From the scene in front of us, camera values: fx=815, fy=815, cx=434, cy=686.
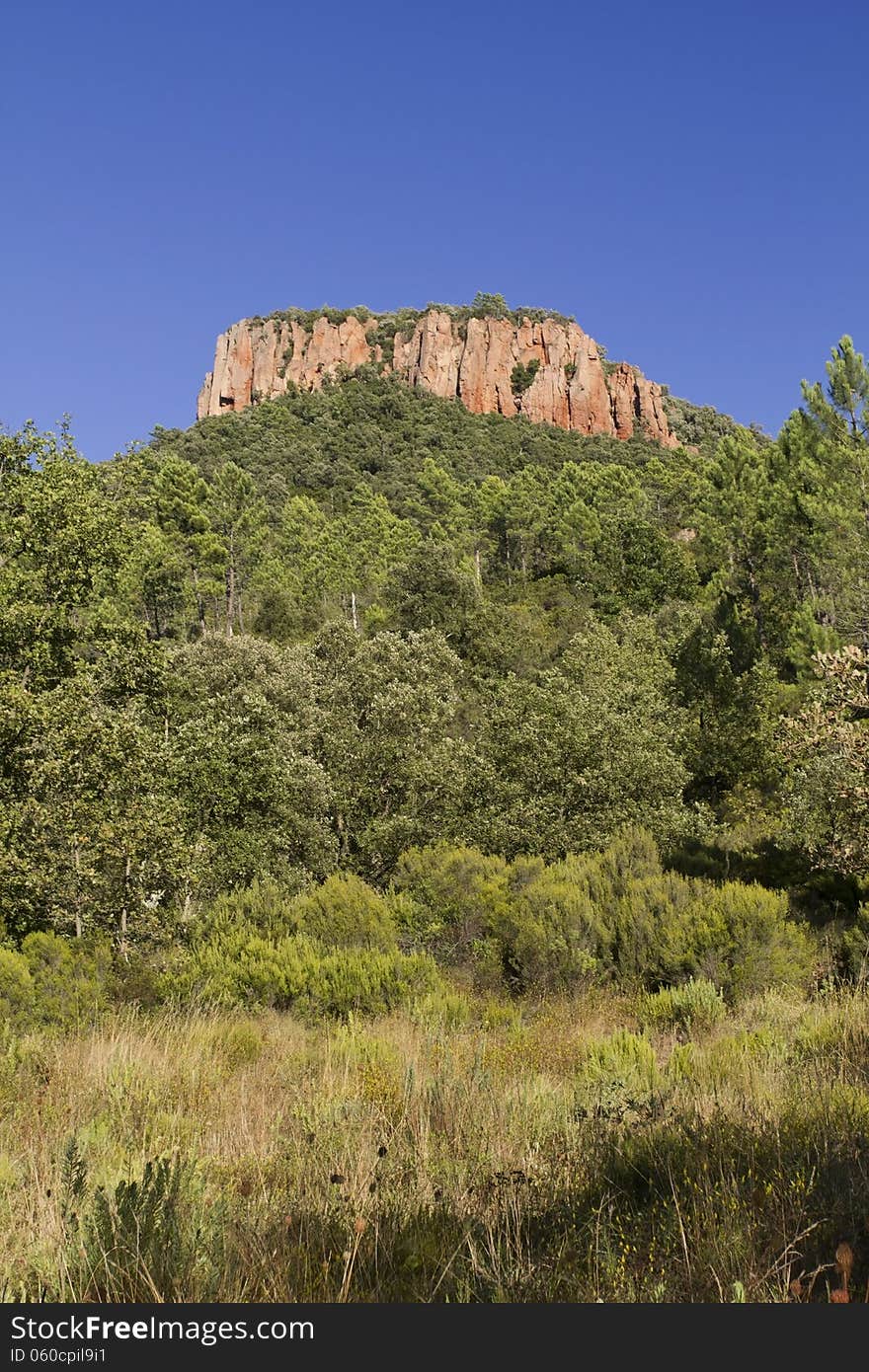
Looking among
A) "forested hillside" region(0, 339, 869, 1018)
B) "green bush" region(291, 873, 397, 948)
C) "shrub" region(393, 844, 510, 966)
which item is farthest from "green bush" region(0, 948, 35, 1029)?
"shrub" region(393, 844, 510, 966)

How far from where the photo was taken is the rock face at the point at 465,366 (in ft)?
416

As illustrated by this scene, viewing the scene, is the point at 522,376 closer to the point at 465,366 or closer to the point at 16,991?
the point at 465,366

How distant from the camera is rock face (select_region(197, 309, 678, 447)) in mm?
126938

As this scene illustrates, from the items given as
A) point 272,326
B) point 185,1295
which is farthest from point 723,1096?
point 272,326

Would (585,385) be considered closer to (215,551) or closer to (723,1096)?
(215,551)

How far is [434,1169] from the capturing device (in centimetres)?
356

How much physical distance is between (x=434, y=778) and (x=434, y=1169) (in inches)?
542

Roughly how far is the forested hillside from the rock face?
9530 cm

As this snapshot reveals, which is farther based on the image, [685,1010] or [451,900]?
[451,900]

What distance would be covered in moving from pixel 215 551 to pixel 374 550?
14.0 m

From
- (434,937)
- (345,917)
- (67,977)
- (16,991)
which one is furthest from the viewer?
(434,937)

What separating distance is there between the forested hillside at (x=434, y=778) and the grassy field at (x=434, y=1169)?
10.1ft

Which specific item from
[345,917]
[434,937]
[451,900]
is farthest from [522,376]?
[345,917]

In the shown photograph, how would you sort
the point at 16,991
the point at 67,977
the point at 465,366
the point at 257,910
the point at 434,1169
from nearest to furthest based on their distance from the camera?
the point at 434,1169, the point at 16,991, the point at 67,977, the point at 257,910, the point at 465,366
